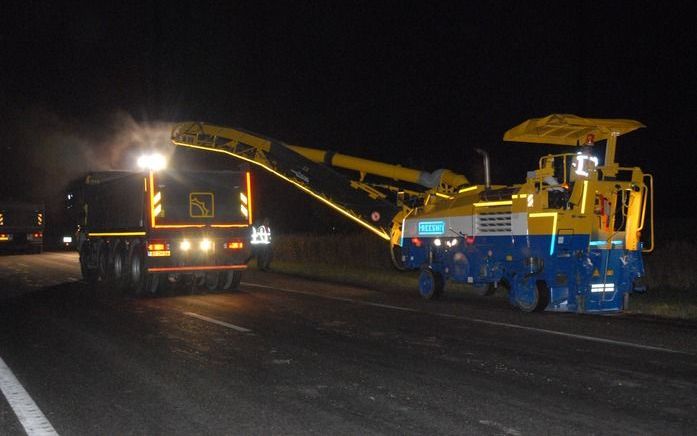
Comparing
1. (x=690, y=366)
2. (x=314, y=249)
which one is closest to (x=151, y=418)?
(x=690, y=366)

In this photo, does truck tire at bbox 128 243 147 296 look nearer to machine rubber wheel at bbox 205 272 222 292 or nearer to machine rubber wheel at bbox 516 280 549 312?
machine rubber wheel at bbox 205 272 222 292

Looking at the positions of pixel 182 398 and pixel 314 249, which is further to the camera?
pixel 314 249

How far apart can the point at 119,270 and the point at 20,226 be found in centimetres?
2629

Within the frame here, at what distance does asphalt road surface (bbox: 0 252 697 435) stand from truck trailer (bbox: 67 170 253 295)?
3.09 meters

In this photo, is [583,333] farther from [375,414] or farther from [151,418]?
[151,418]

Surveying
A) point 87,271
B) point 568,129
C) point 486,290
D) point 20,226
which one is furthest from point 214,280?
point 20,226

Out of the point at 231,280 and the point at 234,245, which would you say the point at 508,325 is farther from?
the point at 231,280

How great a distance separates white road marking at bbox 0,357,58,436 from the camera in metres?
6.27

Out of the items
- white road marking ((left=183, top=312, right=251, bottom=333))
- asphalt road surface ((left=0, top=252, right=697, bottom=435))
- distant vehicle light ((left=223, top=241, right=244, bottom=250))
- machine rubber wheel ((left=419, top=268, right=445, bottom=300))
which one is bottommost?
asphalt road surface ((left=0, top=252, right=697, bottom=435))

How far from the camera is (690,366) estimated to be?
859 centimetres

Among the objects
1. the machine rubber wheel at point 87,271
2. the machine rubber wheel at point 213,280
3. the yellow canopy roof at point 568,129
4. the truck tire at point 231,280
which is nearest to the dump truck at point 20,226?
the machine rubber wheel at point 87,271

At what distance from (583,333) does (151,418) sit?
685 cm

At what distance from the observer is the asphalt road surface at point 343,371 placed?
253 inches

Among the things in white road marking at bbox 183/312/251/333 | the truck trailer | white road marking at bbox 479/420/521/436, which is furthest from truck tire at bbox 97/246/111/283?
white road marking at bbox 479/420/521/436
